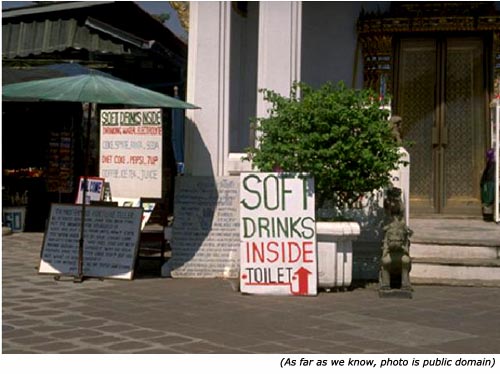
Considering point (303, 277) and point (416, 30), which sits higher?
point (416, 30)

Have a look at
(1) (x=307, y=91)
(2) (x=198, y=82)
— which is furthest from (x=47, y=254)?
Answer: (1) (x=307, y=91)

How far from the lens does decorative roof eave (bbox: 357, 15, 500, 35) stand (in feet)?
39.5

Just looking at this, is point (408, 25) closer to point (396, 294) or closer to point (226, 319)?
point (396, 294)

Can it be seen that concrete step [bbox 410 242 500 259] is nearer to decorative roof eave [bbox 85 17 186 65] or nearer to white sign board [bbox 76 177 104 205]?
white sign board [bbox 76 177 104 205]

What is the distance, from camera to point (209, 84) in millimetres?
10039

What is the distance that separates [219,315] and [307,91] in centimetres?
310

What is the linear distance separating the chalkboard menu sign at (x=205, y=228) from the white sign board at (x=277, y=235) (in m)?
1.07

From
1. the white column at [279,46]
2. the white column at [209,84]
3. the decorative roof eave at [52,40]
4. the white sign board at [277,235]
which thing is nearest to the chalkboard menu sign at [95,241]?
the white column at [209,84]

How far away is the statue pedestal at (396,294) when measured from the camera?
8.40 m

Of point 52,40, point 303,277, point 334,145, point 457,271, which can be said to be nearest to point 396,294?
point 303,277

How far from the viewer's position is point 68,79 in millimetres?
8875

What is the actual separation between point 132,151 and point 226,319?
154 inches
